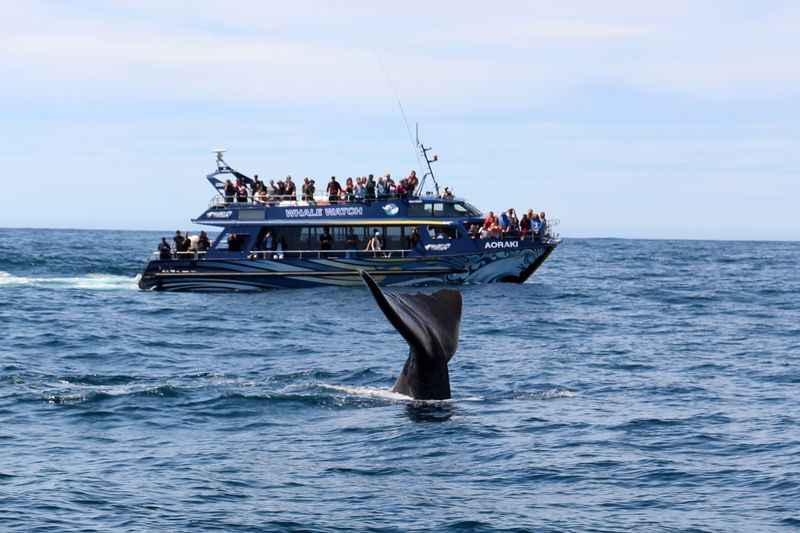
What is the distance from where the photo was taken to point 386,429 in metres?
17.1

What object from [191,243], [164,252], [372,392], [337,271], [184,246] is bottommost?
[372,392]

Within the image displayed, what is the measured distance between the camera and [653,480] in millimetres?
14789

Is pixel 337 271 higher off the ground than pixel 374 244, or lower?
lower

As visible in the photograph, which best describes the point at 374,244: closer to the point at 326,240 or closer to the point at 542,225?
the point at 326,240

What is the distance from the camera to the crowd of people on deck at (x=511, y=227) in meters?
45.5

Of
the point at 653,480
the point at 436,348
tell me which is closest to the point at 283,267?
the point at 436,348

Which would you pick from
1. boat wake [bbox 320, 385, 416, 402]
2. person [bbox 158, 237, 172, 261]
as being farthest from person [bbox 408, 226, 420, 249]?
boat wake [bbox 320, 385, 416, 402]

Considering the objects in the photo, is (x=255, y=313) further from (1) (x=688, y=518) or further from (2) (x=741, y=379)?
(1) (x=688, y=518)

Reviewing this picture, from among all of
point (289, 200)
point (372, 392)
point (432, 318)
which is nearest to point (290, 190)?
point (289, 200)

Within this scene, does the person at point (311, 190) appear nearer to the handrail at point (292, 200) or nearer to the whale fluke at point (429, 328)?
the handrail at point (292, 200)

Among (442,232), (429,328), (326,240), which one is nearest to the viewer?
(429,328)

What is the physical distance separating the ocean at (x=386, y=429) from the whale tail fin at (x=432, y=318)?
46.1 inches

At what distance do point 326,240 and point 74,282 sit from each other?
12639mm

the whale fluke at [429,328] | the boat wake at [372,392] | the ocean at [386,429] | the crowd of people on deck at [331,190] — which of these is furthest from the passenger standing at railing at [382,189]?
the whale fluke at [429,328]
